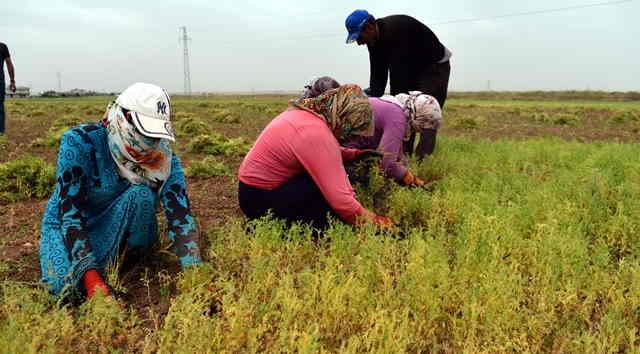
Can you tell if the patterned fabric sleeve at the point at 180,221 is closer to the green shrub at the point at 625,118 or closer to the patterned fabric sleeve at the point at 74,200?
the patterned fabric sleeve at the point at 74,200

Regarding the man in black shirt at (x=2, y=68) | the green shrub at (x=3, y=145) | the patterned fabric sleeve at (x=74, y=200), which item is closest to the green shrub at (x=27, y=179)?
the patterned fabric sleeve at (x=74, y=200)

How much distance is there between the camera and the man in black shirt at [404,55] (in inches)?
180

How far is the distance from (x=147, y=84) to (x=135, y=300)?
3.71 ft

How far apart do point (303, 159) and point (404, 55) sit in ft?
8.22

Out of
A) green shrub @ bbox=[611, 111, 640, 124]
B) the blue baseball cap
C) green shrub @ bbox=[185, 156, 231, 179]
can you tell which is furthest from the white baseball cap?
green shrub @ bbox=[611, 111, 640, 124]

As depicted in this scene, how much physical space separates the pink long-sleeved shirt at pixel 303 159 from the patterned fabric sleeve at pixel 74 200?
3.40 ft

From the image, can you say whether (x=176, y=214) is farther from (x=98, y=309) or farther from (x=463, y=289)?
(x=463, y=289)

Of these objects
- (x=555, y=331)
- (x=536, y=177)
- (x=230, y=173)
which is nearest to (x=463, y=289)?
(x=555, y=331)

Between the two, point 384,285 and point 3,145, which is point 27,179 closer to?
point 3,145

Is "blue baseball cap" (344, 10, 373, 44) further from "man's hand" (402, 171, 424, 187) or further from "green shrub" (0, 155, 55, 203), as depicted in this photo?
"green shrub" (0, 155, 55, 203)

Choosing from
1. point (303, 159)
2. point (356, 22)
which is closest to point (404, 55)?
point (356, 22)

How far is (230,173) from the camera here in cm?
566

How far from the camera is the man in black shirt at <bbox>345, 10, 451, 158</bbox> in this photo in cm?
457

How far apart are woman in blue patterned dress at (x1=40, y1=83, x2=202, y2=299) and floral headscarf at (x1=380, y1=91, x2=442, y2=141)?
2308mm
